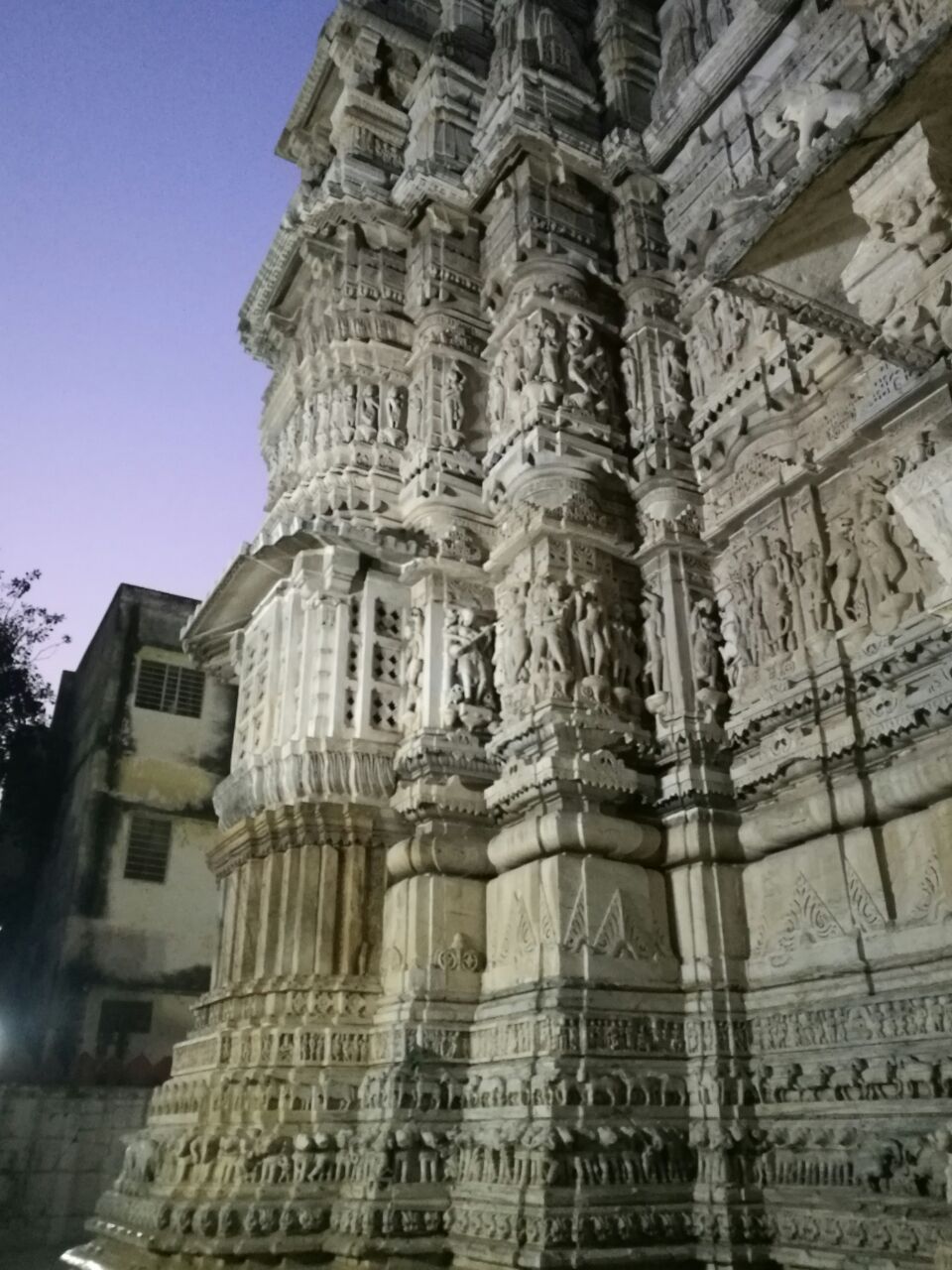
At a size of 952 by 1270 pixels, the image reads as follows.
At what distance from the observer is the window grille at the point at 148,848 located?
1772 cm

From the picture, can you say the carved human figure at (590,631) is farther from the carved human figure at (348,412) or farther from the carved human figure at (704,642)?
the carved human figure at (348,412)

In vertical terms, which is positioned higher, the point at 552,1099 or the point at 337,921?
the point at 337,921

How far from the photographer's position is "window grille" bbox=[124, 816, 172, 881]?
698 inches

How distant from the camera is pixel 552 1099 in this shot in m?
6.50

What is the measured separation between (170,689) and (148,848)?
10.1 ft

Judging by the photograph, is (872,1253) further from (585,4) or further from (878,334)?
(585,4)

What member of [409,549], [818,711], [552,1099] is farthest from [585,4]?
[552,1099]

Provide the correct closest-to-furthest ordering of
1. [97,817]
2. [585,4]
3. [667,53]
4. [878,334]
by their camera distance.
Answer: [878,334] → [667,53] → [585,4] → [97,817]

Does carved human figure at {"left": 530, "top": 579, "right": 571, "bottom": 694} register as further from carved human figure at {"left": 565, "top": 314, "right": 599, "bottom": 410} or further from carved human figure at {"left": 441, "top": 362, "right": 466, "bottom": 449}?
carved human figure at {"left": 441, "top": 362, "right": 466, "bottom": 449}

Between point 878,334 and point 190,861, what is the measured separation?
50.7 ft

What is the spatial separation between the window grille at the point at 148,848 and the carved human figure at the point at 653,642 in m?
12.2

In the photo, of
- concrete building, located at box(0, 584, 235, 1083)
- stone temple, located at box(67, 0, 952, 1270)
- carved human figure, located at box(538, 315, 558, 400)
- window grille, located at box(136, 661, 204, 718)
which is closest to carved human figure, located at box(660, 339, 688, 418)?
stone temple, located at box(67, 0, 952, 1270)

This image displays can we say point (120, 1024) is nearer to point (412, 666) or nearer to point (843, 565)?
point (412, 666)

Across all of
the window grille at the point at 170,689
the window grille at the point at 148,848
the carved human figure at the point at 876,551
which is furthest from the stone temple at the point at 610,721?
the window grille at the point at 170,689
